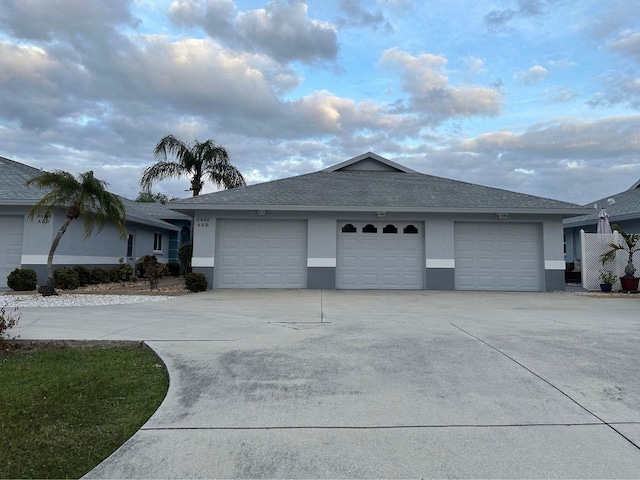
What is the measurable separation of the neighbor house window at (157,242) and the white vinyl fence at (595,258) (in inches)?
821

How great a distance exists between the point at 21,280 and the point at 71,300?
11.9 feet

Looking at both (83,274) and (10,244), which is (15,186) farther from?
(83,274)

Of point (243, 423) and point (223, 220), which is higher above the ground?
point (223, 220)

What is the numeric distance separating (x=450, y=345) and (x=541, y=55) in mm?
11808

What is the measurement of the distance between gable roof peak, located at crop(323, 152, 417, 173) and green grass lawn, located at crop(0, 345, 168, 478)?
47.9 feet

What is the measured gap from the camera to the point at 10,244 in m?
14.0

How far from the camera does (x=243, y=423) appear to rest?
3309mm

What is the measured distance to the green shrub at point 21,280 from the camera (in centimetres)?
1278

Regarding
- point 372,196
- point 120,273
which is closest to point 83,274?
point 120,273

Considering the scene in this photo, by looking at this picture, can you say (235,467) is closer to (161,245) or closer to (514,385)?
(514,385)

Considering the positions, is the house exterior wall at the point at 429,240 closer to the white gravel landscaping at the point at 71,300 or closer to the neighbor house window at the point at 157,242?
the white gravel landscaping at the point at 71,300

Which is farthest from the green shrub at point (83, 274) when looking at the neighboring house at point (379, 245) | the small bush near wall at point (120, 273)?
the neighboring house at point (379, 245)

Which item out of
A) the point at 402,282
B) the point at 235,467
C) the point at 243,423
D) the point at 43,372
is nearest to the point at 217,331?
the point at 43,372

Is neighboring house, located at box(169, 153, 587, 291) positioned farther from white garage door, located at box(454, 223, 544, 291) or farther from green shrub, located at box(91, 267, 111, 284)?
green shrub, located at box(91, 267, 111, 284)
